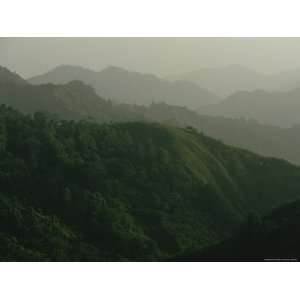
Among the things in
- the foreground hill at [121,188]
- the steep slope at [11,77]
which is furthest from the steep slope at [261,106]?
the steep slope at [11,77]

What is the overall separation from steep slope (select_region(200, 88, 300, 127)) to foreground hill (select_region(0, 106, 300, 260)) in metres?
1.97

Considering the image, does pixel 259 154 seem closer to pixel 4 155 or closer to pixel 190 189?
pixel 190 189

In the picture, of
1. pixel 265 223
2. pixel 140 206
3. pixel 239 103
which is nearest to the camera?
pixel 265 223

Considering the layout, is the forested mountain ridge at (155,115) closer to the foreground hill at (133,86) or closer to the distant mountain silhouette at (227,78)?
the foreground hill at (133,86)

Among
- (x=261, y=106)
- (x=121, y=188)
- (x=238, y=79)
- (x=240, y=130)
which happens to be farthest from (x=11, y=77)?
(x=261, y=106)

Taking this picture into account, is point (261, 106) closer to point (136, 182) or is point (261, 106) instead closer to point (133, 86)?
point (133, 86)

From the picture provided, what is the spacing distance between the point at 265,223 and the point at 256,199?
3.73 metres

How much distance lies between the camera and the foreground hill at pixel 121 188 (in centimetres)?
2234

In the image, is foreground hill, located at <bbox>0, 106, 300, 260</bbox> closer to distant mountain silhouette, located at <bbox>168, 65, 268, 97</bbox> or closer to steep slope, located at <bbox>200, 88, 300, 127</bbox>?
steep slope, located at <bbox>200, 88, 300, 127</bbox>

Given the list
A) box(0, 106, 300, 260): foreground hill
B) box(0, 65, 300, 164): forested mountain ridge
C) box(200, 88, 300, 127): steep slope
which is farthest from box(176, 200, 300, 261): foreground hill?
box(200, 88, 300, 127): steep slope

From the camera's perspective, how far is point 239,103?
2575cm

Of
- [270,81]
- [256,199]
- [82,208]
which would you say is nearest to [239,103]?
[270,81]

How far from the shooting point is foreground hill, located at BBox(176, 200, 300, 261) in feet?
64.2

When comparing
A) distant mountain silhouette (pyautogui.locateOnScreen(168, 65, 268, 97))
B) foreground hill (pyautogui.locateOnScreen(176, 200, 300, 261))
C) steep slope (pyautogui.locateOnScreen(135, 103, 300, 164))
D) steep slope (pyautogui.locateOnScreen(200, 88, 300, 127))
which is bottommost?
foreground hill (pyautogui.locateOnScreen(176, 200, 300, 261))
